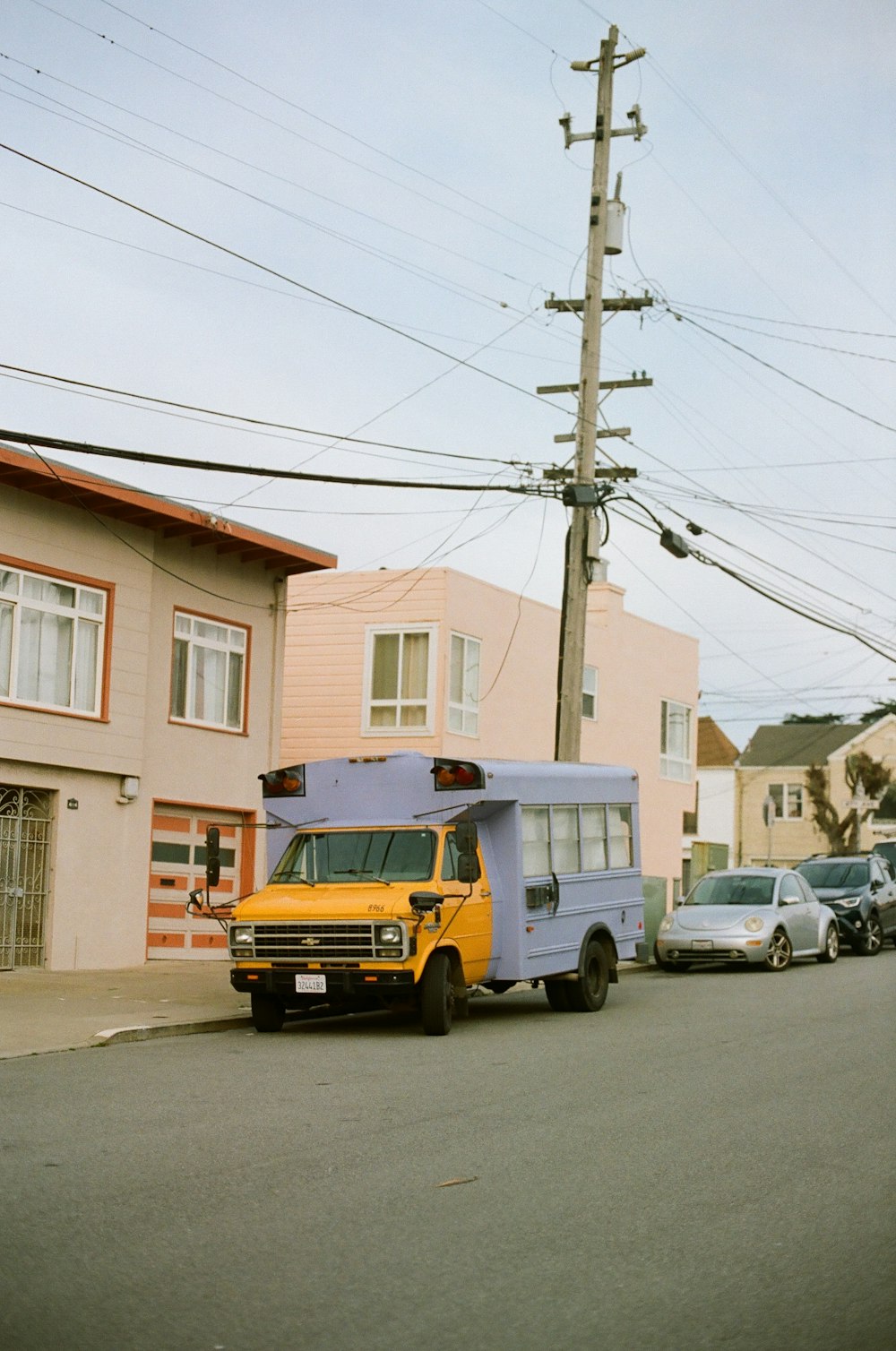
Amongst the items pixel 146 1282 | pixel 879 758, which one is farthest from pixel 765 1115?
pixel 879 758

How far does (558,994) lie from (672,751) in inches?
1003

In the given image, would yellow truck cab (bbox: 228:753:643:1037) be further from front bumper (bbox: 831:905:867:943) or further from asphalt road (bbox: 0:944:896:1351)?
front bumper (bbox: 831:905:867:943)

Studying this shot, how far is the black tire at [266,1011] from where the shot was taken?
48.1ft

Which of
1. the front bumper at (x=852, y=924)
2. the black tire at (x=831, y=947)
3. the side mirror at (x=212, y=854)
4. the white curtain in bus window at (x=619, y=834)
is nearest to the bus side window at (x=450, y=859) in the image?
the side mirror at (x=212, y=854)

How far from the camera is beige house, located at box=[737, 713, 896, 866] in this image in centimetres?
6894

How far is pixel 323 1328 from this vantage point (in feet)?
17.5

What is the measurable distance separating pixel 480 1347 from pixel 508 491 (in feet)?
62.2

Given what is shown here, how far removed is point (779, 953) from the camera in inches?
890

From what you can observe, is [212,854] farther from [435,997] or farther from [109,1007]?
[435,997]

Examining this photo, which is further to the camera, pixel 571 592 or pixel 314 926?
pixel 571 592

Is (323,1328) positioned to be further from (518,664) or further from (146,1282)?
(518,664)

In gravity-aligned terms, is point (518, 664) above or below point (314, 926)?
above

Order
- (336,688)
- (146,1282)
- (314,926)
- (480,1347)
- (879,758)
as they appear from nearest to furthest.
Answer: (480,1347) < (146,1282) < (314,926) < (336,688) < (879,758)

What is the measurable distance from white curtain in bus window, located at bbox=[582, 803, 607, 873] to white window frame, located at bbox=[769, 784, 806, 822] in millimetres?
53263
